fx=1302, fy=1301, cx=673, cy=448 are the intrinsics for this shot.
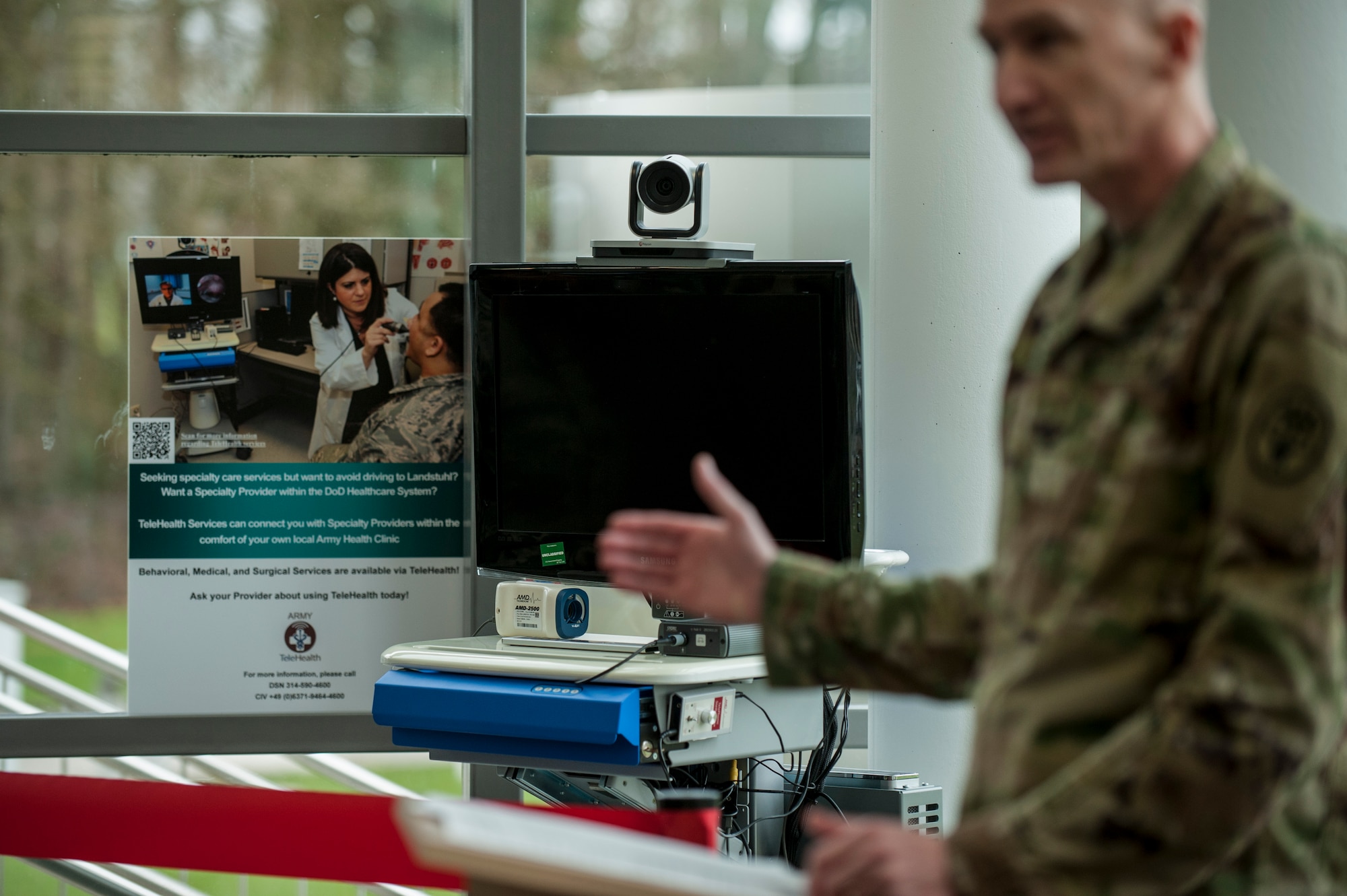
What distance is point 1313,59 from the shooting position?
2.06 meters

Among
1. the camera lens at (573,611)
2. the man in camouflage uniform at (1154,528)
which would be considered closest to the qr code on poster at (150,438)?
the camera lens at (573,611)

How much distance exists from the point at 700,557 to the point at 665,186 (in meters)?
1.67

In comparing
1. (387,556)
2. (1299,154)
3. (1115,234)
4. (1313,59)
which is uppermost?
(1313,59)

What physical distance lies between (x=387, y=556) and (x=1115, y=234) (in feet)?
7.91

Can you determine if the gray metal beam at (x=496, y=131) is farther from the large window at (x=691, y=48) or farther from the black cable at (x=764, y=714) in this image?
the black cable at (x=764, y=714)

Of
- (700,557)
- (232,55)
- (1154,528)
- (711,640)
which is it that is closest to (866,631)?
(700,557)

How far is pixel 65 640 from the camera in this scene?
3158 mm

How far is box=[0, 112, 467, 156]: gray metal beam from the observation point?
3047mm

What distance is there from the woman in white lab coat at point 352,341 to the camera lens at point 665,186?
2.49 ft

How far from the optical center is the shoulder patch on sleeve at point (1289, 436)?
799 mm

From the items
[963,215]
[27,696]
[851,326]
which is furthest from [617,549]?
[27,696]

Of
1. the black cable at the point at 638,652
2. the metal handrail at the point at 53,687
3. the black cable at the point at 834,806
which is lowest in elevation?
the black cable at the point at 834,806

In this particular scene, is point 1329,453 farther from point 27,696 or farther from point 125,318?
point 27,696

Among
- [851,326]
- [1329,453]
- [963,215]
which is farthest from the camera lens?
[963,215]
